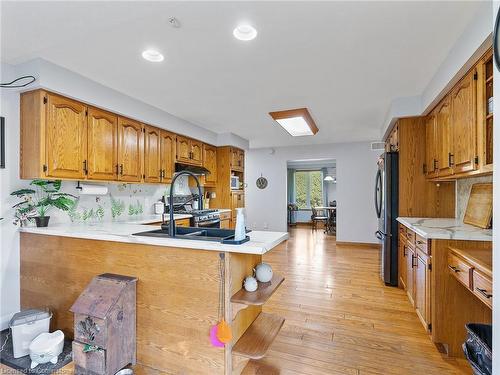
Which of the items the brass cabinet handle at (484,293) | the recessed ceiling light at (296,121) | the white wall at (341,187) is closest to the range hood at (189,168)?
the recessed ceiling light at (296,121)

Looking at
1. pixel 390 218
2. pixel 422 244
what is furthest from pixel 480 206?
pixel 390 218

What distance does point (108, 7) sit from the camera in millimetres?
1607

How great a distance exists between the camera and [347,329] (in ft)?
7.64

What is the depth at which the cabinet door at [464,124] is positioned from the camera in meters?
1.96

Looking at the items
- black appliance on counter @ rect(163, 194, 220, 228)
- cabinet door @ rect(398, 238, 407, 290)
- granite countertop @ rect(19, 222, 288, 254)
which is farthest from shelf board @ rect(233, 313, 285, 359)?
black appliance on counter @ rect(163, 194, 220, 228)

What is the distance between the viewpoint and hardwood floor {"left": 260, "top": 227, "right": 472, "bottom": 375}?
6.06ft

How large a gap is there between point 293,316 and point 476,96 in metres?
2.40

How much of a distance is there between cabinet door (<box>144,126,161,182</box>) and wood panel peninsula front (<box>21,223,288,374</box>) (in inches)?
58.1

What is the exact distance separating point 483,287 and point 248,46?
2.21 metres

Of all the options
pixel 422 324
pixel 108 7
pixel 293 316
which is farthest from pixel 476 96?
pixel 108 7

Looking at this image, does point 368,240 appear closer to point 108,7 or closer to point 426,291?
point 426,291

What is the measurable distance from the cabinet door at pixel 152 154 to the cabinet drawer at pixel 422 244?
10.4 ft

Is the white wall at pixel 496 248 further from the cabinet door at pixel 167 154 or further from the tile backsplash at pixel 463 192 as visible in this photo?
Result: the cabinet door at pixel 167 154

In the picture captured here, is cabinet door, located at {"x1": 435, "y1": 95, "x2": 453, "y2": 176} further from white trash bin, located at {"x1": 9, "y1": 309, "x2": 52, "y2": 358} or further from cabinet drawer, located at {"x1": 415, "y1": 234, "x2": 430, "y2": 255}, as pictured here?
white trash bin, located at {"x1": 9, "y1": 309, "x2": 52, "y2": 358}
